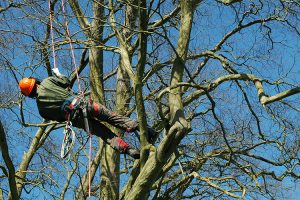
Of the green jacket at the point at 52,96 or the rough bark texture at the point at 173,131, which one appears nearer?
the rough bark texture at the point at 173,131

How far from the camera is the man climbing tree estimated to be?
6227 mm

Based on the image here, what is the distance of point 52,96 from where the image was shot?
20.7 feet

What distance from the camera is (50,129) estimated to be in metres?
9.52

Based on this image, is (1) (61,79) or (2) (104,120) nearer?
(2) (104,120)

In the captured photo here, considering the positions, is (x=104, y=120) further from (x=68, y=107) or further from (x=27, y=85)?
(x=27, y=85)

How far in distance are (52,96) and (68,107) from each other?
235 mm

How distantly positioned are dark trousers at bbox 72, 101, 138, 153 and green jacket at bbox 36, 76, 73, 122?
0.23m

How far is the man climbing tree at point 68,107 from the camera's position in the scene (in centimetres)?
623

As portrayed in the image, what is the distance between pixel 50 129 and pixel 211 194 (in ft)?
10.0

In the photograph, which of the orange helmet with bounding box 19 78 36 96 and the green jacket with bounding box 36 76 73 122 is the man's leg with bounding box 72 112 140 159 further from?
the orange helmet with bounding box 19 78 36 96

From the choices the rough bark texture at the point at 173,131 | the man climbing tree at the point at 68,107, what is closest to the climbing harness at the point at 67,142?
the man climbing tree at the point at 68,107

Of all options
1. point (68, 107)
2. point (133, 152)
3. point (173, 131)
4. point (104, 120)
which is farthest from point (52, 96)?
point (173, 131)

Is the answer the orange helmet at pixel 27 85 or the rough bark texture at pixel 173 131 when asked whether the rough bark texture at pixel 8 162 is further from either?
the rough bark texture at pixel 173 131

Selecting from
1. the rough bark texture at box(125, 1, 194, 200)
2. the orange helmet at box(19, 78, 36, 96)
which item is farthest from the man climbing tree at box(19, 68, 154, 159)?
the rough bark texture at box(125, 1, 194, 200)
